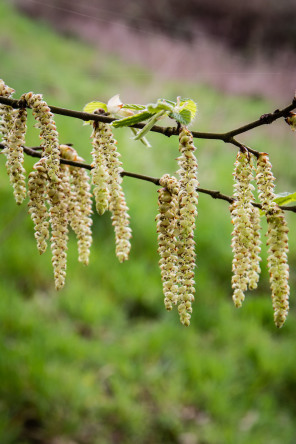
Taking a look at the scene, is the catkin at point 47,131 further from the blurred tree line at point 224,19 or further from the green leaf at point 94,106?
the blurred tree line at point 224,19

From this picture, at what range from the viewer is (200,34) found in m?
3.21

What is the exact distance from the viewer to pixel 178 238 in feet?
1.74

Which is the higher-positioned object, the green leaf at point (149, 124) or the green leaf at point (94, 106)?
the green leaf at point (94, 106)

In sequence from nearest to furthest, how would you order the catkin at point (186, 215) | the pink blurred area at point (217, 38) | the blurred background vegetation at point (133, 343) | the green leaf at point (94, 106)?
the catkin at point (186, 215) < the green leaf at point (94, 106) < the blurred background vegetation at point (133, 343) < the pink blurred area at point (217, 38)

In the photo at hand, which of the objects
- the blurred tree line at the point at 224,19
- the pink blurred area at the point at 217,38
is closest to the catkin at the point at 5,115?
the pink blurred area at the point at 217,38

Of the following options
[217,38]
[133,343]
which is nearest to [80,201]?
[133,343]

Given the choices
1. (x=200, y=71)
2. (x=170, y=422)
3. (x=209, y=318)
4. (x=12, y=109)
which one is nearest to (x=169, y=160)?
(x=200, y=71)

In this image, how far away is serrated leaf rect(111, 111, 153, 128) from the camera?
1.66ft

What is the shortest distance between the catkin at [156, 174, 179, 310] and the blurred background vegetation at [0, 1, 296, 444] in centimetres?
136

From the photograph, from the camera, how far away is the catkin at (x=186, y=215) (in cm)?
50

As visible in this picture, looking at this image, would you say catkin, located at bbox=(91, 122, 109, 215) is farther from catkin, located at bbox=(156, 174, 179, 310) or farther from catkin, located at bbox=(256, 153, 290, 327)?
catkin, located at bbox=(256, 153, 290, 327)

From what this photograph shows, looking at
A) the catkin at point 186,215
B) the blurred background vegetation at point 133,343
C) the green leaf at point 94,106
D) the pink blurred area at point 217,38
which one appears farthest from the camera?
the pink blurred area at point 217,38

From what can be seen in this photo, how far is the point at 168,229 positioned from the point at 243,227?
0.09 meters

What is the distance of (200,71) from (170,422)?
8.11 ft
